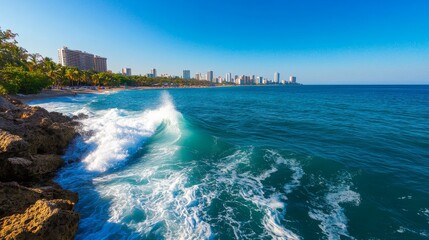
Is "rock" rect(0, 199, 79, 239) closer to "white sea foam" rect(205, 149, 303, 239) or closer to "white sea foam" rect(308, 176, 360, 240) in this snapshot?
"white sea foam" rect(205, 149, 303, 239)

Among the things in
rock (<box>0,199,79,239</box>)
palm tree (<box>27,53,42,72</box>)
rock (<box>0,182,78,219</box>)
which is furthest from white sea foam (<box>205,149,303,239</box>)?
palm tree (<box>27,53,42,72</box>)

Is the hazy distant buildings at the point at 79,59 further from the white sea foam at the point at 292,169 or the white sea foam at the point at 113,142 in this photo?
the white sea foam at the point at 292,169

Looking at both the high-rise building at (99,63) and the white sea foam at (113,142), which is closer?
the white sea foam at (113,142)

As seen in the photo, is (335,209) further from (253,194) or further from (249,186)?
(249,186)

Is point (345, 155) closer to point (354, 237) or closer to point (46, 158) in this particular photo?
point (354, 237)

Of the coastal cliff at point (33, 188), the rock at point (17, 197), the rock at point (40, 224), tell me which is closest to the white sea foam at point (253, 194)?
the rock at point (40, 224)

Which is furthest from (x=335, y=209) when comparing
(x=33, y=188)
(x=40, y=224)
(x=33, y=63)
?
(x=33, y=63)
